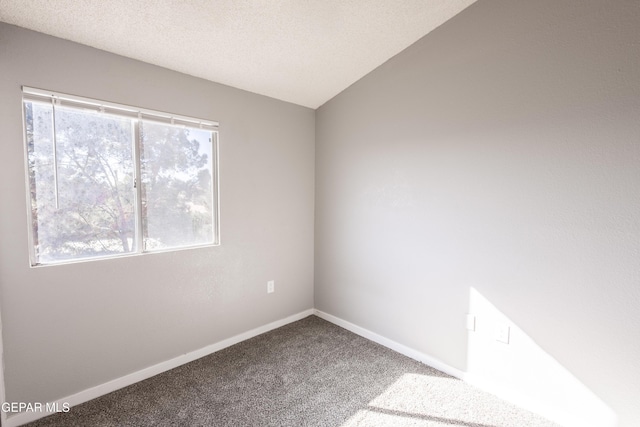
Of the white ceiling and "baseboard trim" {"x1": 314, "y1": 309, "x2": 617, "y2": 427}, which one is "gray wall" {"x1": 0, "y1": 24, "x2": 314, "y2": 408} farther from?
"baseboard trim" {"x1": 314, "y1": 309, "x2": 617, "y2": 427}

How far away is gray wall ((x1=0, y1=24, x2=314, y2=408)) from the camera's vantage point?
1.58 m

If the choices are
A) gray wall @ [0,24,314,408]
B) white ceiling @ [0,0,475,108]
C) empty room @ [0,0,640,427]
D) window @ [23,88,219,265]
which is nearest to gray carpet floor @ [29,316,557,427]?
empty room @ [0,0,640,427]

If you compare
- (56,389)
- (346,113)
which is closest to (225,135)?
(346,113)

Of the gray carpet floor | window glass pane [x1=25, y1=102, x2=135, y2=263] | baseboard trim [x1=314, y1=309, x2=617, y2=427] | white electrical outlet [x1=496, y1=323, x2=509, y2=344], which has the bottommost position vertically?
the gray carpet floor

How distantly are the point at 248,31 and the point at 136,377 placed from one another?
2.48 meters

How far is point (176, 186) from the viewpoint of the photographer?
220 centimetres

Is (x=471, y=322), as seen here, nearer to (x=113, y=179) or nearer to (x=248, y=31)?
(x=248, y=31)

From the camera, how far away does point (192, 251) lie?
7.42 feet

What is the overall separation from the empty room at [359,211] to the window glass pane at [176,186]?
0.05 feet

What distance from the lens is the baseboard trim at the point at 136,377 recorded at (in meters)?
1.63

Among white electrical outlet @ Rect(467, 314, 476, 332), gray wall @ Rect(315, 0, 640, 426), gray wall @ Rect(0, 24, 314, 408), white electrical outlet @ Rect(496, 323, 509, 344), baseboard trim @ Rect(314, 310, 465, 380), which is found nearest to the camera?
gray wall @ Rect(315, 0, 640, 426)

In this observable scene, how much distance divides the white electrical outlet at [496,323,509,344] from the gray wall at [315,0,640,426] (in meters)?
0.07

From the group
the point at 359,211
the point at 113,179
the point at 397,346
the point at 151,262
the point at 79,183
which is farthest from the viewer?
the point at 359,211

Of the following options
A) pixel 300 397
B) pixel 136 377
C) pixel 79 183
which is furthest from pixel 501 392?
pixel 79 183
